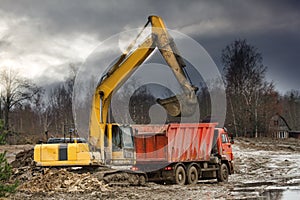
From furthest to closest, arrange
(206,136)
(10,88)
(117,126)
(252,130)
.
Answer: (10,88) → (252,130) → (206,136) → (117,126)

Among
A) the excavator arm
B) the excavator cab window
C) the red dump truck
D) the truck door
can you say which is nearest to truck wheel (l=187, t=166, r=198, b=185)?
the red dump truck

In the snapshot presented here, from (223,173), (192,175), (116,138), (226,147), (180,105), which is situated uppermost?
(180,105)

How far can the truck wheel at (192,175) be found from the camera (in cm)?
1820

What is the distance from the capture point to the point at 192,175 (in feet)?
60.7

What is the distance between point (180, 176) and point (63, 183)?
5.23 metres

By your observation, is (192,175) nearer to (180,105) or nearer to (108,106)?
(180,105)

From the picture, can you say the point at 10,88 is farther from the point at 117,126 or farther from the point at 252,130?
the point at 117,126

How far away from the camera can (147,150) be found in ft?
58.6

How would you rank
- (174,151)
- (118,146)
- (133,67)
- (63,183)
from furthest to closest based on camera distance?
(174,151)
(133,67)
(118,146)
(63,183)

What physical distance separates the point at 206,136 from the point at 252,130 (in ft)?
123

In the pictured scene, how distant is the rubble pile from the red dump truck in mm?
2324

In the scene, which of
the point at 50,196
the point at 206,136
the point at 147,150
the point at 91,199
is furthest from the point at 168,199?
the point at 206,136

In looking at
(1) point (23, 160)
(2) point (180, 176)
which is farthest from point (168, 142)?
(1) point (23, 160)

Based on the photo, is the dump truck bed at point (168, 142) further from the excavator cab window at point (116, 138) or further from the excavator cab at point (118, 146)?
the excavator cab window at point (116, 138)
